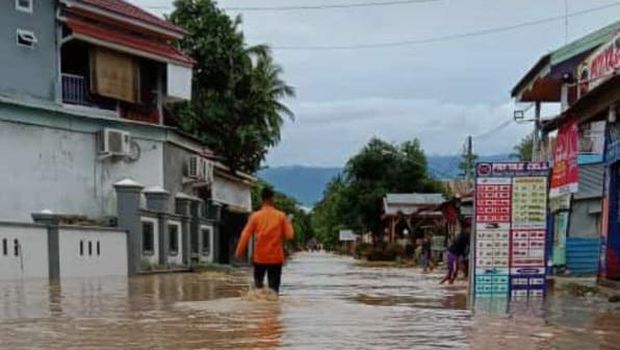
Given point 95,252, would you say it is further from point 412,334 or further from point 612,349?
point 612,349

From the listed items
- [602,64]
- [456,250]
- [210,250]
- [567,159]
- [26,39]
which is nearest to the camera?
[567,159]

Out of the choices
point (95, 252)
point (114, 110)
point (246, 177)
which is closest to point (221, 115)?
point (246, 177)

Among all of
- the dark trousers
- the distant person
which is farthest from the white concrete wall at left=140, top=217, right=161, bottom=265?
the dark trousers

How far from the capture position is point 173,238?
33031 millimetres

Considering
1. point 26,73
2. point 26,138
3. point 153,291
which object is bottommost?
point 153,291

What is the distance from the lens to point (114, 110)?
33406mm

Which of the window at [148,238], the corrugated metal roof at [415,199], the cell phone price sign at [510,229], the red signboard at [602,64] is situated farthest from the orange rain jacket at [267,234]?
the corrugated metal roof at [415,199]

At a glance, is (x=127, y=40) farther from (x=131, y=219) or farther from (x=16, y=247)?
(x=16, y=247)

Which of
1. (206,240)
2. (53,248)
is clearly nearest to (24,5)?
(53,248)

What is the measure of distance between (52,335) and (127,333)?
29.5 inches

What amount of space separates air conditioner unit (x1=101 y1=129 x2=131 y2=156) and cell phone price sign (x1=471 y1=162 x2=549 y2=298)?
18.7 m

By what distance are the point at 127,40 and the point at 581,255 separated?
16.7 meters

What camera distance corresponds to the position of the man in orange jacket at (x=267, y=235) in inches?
525

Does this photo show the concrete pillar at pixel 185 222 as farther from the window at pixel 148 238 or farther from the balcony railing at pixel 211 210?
the balcony railing at pixel 211 210
